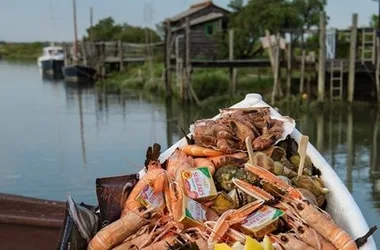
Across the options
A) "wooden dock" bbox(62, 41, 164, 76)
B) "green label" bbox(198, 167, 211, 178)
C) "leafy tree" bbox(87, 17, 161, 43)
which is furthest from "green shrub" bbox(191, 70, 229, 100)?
"leafy tree" bbox(87, 17, 161, 43)

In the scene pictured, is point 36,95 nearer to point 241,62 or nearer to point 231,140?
point 241,62

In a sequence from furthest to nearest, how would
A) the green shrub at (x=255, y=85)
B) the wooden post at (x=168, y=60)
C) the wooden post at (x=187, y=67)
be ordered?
the green shrub at (x=255, y=85) < the wooden post at (x=168, y=60) < the wooden post at (x=187, y=67)

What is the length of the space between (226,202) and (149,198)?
1.70 ft

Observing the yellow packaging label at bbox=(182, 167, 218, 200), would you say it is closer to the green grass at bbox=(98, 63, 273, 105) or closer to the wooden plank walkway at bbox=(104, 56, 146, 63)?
the green grass at bbox=(98, 63, 273, 105)

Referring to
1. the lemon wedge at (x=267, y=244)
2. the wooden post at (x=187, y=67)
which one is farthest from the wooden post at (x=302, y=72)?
the lemon wedge at (x=267, y=244)

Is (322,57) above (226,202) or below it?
above

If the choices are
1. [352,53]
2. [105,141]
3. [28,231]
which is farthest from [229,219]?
[352,53]

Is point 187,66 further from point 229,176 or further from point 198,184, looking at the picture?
point 198,184

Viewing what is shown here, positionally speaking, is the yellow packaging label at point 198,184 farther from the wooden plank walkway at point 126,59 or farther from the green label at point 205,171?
the wooden plank walkway at point 126,59

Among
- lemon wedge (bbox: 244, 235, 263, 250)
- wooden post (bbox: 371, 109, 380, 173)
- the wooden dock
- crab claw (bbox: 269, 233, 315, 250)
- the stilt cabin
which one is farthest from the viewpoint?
the wooden dock

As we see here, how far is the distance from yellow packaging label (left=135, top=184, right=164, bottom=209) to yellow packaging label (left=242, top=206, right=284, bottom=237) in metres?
0.61

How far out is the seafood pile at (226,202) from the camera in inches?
155

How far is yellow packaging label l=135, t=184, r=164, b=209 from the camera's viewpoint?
13.9ft

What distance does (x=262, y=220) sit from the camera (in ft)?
13.1
